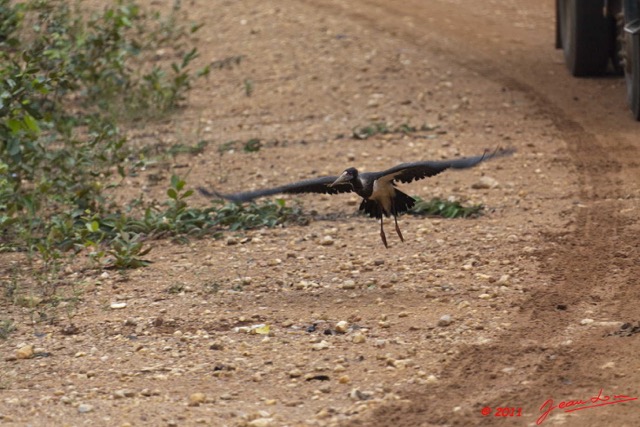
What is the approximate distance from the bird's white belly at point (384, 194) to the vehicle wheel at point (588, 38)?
4.60 meters

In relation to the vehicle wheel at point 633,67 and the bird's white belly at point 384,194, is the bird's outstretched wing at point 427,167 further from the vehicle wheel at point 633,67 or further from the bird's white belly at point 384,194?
the vehicle wheel at point 633,67

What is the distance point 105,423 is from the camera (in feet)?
15.0

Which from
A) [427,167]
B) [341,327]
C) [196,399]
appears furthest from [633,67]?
[196,399]

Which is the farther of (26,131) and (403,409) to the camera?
(26,131)

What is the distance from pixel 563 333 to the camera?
5.21 meters

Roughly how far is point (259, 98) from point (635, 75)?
353cm

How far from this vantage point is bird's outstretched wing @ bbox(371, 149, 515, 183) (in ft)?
18.6

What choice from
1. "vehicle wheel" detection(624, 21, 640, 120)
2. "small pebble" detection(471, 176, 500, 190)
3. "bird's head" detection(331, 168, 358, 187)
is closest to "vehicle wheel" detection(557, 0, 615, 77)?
"vehicle wheel" detection(624, 21, 640, 120)

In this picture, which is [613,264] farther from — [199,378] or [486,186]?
[199,378]

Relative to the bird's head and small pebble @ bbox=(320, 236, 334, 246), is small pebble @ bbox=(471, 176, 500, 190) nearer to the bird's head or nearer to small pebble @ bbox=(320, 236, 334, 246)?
small pebble @ bbox=(320, 236, 334, 246)

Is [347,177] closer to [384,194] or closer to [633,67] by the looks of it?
[384,194]

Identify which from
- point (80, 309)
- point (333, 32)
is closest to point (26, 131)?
point (80, 309)

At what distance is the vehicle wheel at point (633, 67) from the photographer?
883 centimetres

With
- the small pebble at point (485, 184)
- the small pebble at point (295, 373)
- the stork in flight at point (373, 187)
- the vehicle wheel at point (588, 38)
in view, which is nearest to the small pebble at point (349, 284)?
the stork in flight at point (373, 187)
